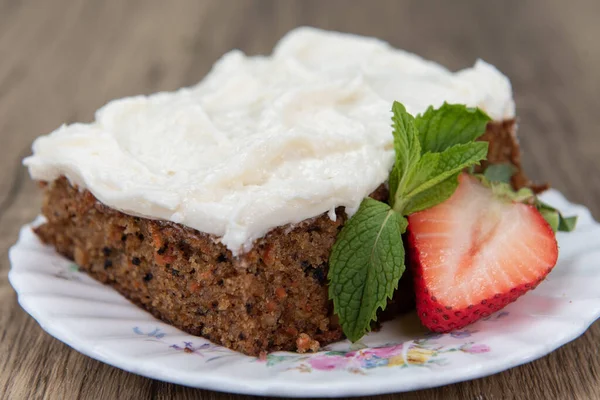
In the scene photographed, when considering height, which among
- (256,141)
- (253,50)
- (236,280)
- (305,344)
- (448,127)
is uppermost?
(253,50)

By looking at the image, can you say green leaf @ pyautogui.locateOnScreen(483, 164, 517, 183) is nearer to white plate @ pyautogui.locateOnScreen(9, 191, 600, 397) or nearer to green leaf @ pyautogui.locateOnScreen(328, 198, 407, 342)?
white plate @ pyautogui.locateOnScreen(9, 191, 600, 397)

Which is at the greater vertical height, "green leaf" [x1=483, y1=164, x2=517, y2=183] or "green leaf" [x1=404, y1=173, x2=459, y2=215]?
"green leaf" [x1=483, y1=164, x2=517, y2=183]

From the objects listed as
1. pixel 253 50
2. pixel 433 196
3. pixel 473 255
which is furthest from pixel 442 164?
pixel 253 50

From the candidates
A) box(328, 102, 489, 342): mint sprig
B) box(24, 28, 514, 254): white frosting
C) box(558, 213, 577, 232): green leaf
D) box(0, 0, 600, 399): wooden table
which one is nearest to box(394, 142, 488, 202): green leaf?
box(328, 102, 489, 342): mint sprig

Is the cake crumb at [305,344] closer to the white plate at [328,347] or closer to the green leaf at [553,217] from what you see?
the white plate at [328,347]

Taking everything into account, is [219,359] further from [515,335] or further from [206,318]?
[515,335]

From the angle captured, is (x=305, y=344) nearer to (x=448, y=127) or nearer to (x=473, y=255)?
(x=473, y=255)

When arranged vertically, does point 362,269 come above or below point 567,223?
below
